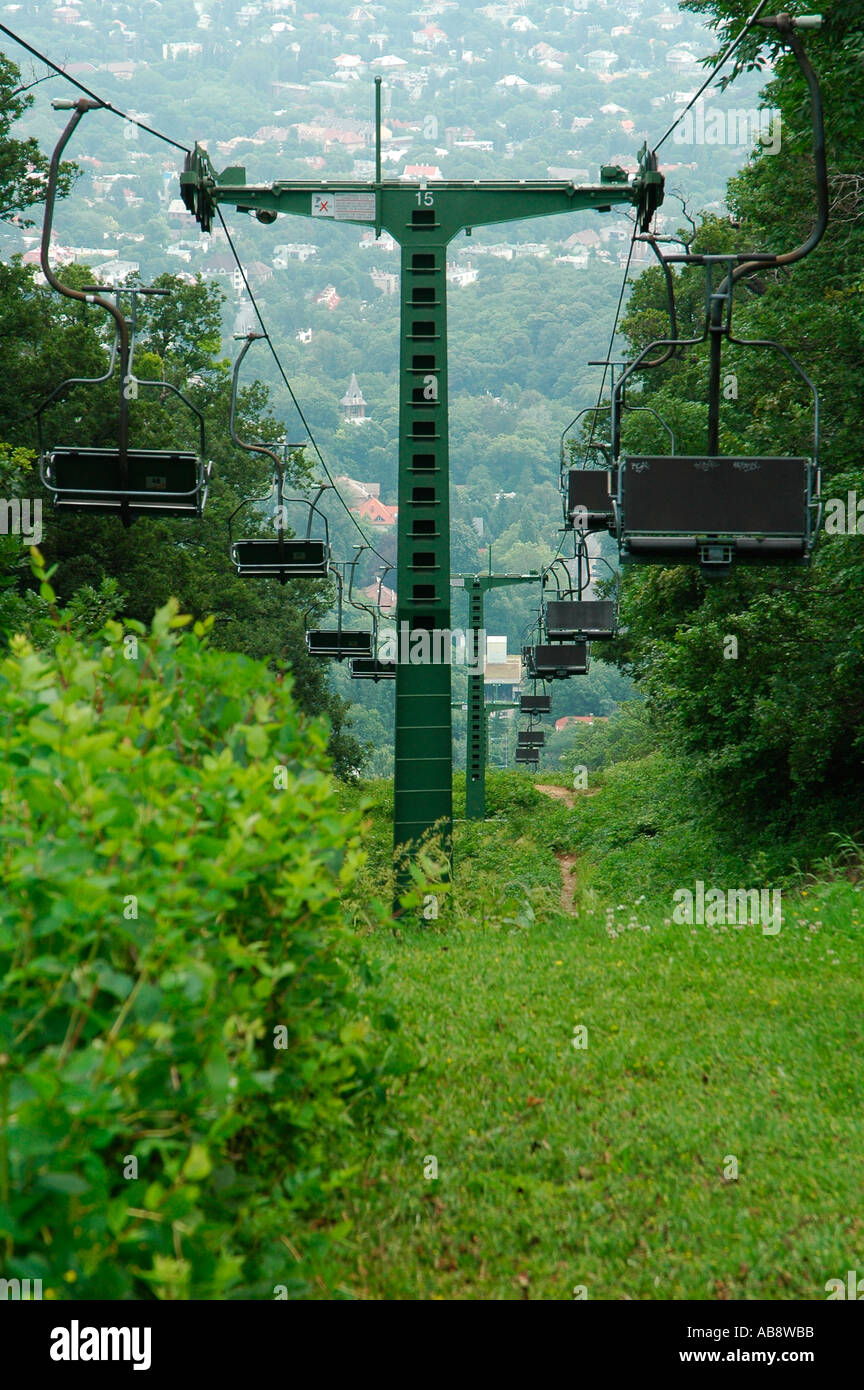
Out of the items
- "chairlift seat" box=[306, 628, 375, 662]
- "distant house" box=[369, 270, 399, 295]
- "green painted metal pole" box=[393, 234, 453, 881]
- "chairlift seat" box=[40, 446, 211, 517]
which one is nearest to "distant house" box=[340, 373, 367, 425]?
"distant house" box=[369, 270, 399, 295]

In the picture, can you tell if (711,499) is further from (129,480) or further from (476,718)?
(476,718)

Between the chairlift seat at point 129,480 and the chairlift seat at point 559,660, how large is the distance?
1391cm

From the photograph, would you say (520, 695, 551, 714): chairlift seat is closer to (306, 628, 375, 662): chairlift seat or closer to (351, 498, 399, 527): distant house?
(306, 628, 375, 662): chairlift seat

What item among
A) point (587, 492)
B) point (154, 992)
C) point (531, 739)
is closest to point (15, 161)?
point (587, 492)

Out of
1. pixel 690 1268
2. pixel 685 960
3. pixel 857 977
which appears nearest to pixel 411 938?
pixel 685 960

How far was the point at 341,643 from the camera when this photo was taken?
21609 mm

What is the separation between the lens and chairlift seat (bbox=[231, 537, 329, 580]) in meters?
14.1

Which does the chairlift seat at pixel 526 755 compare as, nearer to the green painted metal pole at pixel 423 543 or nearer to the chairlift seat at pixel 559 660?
the chairlift seat at pixel 559 660

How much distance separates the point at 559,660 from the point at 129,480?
14375 millimetres

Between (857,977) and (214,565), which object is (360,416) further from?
(857,977)

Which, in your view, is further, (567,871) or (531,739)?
(531,739)

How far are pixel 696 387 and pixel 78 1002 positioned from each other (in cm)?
2562

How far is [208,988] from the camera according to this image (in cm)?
245

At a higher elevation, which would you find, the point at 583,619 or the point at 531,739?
the point at 531,739
